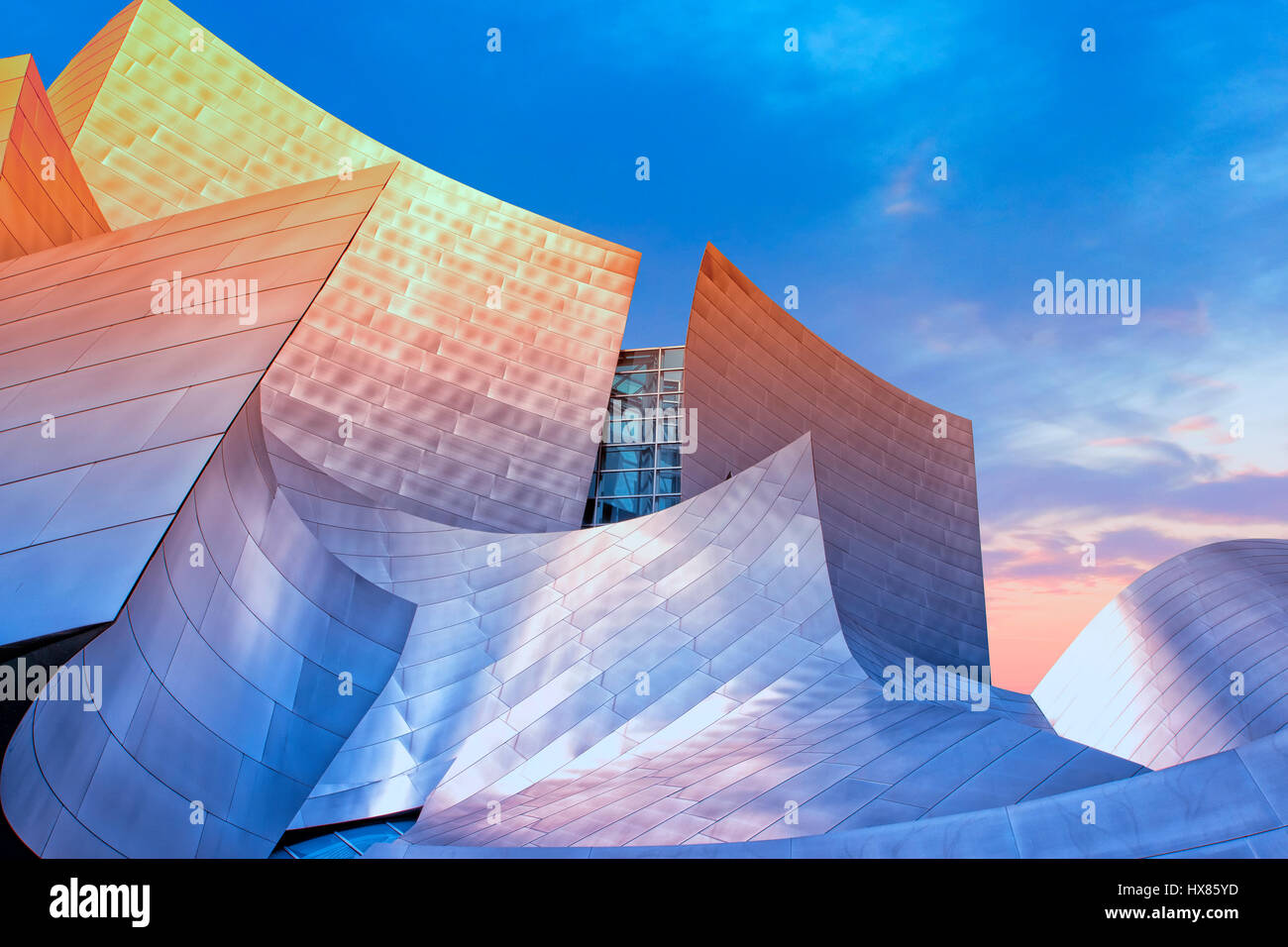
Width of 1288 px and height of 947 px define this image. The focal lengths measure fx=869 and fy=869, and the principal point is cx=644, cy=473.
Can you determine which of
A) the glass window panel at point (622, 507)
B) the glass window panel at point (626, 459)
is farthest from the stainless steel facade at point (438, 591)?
the glass window panel at point (622, 507)

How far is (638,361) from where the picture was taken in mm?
25812

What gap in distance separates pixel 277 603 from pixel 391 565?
3.31 meters

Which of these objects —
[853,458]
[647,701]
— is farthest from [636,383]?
[647,701]

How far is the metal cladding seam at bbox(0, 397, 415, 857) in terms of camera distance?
6.60 meters

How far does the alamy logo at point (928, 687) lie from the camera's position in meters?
9.50

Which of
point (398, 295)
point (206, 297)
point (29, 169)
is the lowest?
point (206, 297)

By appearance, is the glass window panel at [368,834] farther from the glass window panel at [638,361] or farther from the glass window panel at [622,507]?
the glass window panel at [638,361]

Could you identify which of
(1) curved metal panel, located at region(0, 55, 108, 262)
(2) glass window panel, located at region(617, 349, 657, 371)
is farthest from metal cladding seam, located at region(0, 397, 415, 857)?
(2) glass window panel, located at region(617, 349, 657, 371)

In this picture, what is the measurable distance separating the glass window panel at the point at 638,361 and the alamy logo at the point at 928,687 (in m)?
14.9

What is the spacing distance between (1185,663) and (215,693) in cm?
1565

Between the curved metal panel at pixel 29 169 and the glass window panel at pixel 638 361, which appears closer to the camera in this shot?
the curved metal panel at pixel 29 169

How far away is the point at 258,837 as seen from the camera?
866 cm
